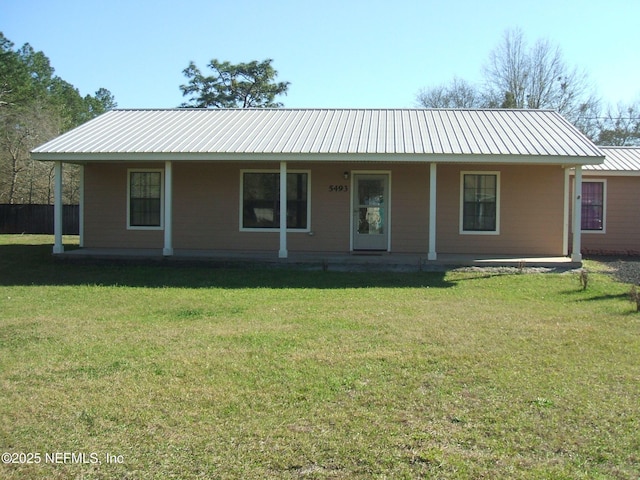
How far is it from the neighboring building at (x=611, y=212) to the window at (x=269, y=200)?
8.01m

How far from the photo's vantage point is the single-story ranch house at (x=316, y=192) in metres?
13.3

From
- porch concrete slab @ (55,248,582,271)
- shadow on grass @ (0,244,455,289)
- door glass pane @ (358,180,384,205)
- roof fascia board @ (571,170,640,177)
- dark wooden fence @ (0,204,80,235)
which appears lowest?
shadow on grass @ (0,244,455,289)

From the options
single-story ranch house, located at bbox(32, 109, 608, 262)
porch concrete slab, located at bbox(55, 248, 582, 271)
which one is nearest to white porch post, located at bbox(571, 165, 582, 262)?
porch concrete slab, located at bbox(55, 248, 582, 271)

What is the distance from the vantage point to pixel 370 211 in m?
14.2

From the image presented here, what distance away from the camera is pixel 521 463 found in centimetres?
359

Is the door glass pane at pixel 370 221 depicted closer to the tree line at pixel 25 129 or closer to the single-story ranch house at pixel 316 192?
the single-story ranch house at pixel 316 192

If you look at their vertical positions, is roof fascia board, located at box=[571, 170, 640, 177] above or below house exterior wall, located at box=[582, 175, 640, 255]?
above

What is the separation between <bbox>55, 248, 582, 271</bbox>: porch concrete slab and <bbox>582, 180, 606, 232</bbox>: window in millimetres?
3823

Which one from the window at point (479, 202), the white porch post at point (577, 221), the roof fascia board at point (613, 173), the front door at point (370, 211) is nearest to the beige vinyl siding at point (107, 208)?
the front door at point (370, 211)

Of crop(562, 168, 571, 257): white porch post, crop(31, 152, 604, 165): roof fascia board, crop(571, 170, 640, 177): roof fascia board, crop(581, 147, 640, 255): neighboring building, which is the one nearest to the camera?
crop(31, 152, 604, 165): roof fascia board

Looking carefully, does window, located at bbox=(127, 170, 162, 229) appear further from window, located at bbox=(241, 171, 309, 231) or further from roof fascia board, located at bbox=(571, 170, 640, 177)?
roof fascia board, located at bbox=(571, 170, 640, 177)

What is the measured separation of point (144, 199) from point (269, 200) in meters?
3.22

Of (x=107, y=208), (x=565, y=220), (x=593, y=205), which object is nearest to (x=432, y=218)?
(x=565, y=220)

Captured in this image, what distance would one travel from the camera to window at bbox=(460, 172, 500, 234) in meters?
13.9
